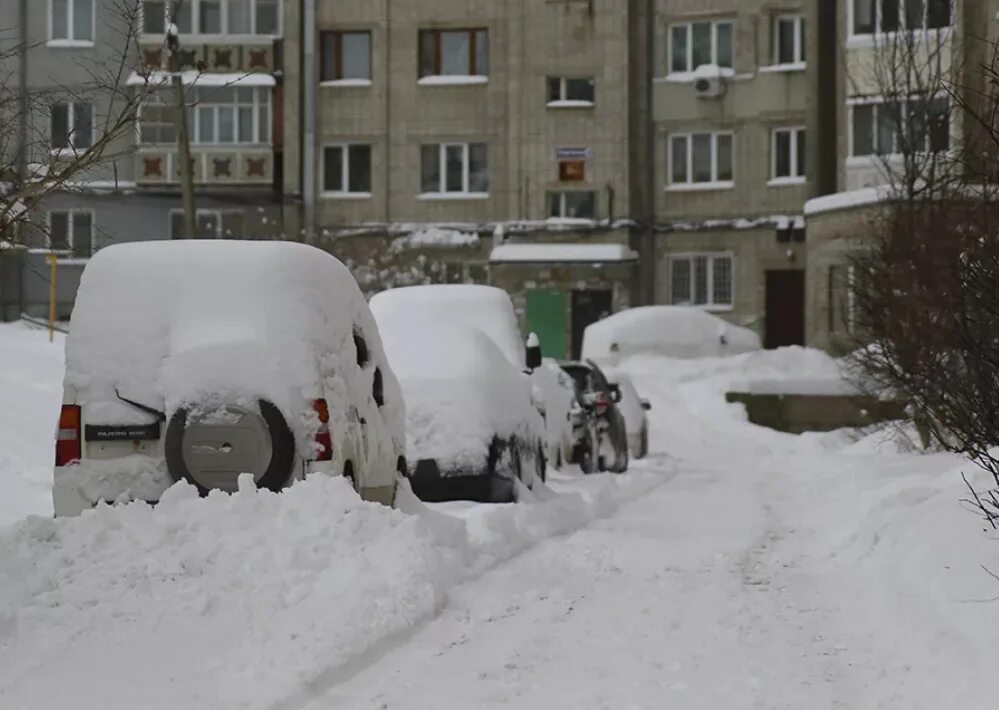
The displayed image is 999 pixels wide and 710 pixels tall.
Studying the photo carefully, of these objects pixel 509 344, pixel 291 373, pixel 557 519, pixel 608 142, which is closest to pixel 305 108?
pixel 608 142

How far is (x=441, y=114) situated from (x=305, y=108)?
3.78 m

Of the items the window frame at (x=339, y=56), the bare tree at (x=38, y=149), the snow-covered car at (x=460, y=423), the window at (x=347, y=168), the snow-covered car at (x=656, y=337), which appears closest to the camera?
the bare tree at (x=38, y=149)

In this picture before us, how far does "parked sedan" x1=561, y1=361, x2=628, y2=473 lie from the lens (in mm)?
21578

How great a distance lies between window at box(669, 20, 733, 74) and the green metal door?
23.3 feet

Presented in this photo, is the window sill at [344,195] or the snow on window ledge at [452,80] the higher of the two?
the snow on window ledge at [452,80]

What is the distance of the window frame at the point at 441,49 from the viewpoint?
160ft

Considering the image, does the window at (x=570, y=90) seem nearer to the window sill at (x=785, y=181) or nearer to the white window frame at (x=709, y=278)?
the white window frame at (x=709, y=278)

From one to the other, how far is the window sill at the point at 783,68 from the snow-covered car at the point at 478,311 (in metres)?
28.5

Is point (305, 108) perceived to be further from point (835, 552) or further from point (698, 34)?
point (835, 552)

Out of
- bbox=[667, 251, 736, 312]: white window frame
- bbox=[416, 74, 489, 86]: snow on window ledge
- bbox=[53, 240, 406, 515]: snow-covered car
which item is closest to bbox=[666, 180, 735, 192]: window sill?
bbox=[667, 251, 736, 312]: white window frame

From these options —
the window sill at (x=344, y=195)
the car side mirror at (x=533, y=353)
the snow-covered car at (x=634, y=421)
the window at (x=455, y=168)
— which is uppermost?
the window at (x=455, y=168)

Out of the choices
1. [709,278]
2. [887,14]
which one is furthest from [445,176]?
[887,14]

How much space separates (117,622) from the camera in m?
7.77

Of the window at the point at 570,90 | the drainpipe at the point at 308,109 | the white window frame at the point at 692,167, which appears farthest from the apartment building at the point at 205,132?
the white window frame at the point at 692,167
